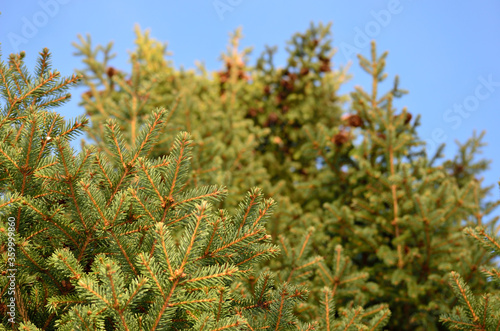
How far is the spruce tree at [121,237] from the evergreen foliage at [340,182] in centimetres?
92

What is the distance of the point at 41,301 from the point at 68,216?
0.44 m

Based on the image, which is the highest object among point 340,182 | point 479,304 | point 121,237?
point 340,182

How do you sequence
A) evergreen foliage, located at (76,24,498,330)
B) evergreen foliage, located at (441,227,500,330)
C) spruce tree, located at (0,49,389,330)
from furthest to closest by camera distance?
evergreen foliage, located at (76,24,498,330), evergreen foliage, located at (441,227,500,330), spruce tree, located at (0,49,389,330)

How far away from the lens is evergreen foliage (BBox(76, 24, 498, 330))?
379 centimetres

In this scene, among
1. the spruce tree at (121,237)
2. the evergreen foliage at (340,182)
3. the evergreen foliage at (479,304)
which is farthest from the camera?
the evergreen foliage at (340,182)

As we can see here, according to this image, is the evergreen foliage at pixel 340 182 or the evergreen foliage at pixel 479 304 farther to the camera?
the evergreen foliage at pixel 340 182

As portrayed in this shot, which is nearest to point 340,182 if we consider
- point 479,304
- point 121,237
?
point 479,304

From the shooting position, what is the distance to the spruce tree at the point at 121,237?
4.96 feet

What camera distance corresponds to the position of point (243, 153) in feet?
18.2

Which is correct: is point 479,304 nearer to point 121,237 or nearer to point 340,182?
point 121,237

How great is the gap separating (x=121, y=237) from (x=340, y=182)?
380 centimetres

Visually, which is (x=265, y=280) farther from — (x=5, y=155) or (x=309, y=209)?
(x=309, y=209)

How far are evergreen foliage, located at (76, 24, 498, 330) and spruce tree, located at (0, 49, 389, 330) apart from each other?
922 millimetres

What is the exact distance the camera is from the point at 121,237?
1.70m
